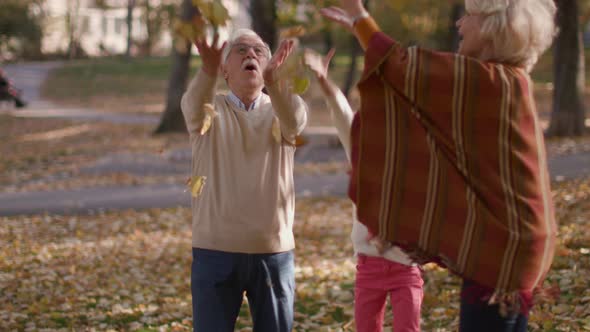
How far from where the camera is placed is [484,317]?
8.78 feet

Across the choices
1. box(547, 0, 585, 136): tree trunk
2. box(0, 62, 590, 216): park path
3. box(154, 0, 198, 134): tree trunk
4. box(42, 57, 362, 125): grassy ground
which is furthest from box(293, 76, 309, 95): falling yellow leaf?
box(42, 57, 362, 125): grassy ground

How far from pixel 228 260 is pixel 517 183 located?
4.21 feet

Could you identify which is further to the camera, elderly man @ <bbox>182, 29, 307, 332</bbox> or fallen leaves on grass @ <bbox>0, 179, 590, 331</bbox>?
fallen leaves on grass @ <bbox>0, 179, 590, 331</bbox>

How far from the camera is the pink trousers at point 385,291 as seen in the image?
354cm

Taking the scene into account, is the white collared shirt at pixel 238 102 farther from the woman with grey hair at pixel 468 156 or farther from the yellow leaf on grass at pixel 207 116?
the woman with grey hair at pixel 468 156

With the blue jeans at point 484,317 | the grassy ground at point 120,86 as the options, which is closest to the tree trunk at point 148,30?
the grassy ground at point 120,86

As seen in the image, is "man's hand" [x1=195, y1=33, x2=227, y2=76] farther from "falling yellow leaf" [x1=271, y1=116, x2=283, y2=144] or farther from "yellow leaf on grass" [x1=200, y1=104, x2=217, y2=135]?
"falling yellow leaf" [x1=271, y1=116, x2=283, y2=144]

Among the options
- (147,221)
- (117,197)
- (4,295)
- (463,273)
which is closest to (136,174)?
(117,197)

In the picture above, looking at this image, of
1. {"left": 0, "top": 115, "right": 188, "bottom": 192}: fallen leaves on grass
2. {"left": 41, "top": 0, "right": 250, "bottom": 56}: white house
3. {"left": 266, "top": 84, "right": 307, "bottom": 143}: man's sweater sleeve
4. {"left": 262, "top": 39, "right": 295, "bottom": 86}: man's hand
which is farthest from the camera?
{"left": 41, "top": 0, "right": 250, "bottom": 56}: white house

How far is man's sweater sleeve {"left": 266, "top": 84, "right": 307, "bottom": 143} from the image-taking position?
10.7ft

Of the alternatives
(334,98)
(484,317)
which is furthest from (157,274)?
(484,317)

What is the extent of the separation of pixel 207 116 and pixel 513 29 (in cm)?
127

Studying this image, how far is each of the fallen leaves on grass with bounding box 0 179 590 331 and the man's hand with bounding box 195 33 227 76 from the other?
9.48ft

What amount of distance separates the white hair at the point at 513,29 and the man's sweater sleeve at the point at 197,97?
109 centimetres
